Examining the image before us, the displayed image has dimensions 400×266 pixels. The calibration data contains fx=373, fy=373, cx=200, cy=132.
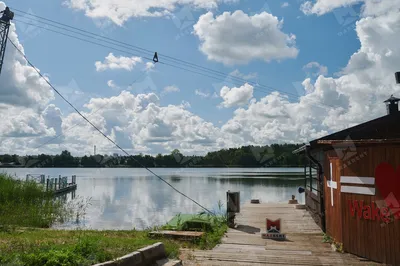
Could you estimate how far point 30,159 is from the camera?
75312 millimetres

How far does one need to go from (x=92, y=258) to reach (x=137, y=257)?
2.73ft

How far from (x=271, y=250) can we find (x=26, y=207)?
14.1m

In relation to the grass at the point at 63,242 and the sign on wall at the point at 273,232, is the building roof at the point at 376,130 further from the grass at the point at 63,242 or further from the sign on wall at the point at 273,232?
the grass at the point at 63,242

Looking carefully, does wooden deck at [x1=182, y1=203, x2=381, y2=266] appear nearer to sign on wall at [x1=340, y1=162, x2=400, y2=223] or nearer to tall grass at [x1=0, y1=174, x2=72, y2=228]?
sign on wall at [x1=340, y1=162, x2=400, y2=223]

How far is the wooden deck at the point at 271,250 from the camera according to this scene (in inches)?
294

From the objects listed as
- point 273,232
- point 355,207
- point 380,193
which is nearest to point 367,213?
point 355,207

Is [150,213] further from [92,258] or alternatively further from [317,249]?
[92,258]

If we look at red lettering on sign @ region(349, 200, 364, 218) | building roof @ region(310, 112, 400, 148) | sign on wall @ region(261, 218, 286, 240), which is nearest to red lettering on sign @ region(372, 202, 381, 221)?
red lettering on sign @ region(349, 200, 364, 218)

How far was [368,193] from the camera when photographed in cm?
744

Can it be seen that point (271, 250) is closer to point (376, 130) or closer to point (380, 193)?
point (380, 193)

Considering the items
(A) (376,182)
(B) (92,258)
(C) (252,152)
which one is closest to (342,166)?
(A) (376,182)

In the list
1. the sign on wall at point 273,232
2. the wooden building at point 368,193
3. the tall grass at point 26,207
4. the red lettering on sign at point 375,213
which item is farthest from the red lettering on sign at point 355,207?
the tall grass at point 26,207

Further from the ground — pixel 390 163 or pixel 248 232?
pixel 390 163

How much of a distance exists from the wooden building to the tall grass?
9.56 metres
